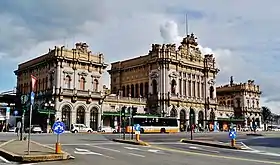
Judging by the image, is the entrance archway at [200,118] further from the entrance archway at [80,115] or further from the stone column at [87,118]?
the entrance archway at [80,115]

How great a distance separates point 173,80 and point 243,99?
38.7 metres

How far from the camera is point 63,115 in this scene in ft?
238

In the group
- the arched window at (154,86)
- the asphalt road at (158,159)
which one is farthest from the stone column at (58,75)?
the asphalt road at (158,159)

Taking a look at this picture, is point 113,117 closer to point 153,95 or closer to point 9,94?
point 153,95

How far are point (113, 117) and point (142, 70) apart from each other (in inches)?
722

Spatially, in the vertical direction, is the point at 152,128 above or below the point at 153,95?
below

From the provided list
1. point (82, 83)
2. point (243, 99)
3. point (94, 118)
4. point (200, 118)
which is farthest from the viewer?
point (243, 99)

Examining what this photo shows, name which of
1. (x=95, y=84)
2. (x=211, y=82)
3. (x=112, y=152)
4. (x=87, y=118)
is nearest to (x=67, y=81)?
(x=95, y=84)

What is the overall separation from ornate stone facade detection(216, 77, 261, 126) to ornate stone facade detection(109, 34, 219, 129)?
67.2 ft

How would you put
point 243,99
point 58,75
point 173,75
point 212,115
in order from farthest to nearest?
point 243,99
point 212,115
point 173,75
point 58,75

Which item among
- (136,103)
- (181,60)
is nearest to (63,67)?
(136,103)

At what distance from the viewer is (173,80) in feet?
294

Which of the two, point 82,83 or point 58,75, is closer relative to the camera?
point 58,75

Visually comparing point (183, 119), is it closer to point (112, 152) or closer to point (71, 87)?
point (71, 87)
